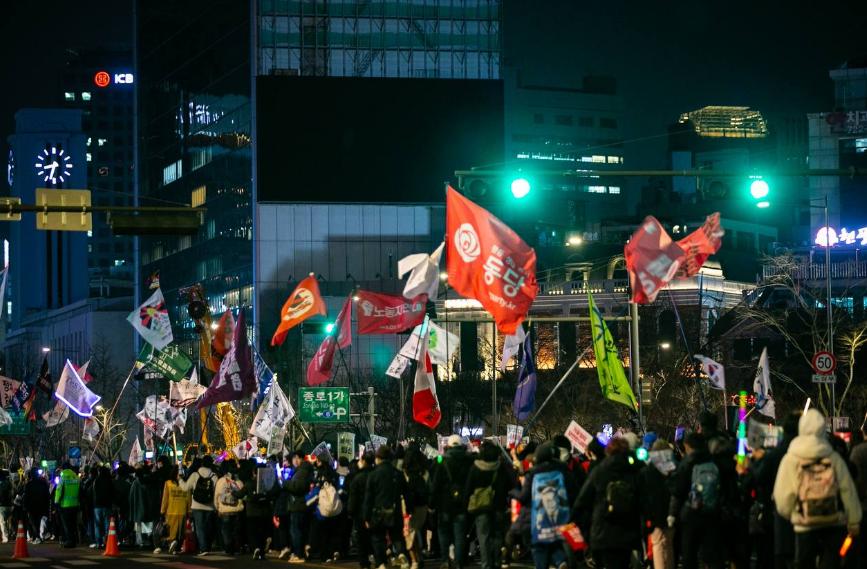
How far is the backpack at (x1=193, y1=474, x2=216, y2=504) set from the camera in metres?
26.9

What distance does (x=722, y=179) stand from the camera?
75.5ft

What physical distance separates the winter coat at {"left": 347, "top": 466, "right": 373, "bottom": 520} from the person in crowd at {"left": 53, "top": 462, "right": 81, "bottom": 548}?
1132 centimetres

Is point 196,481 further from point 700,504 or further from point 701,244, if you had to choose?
point 700,504

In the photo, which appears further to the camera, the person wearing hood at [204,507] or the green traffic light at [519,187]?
the person wearing hood at [204,507]

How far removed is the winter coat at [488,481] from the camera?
19094 mm

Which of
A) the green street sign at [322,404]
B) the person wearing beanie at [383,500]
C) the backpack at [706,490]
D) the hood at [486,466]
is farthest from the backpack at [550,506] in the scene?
the green street sign at [322,404]

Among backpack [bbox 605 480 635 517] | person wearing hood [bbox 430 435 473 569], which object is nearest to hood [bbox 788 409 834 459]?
backpack [bbox 605 480 635 517]

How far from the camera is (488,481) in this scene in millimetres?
19109

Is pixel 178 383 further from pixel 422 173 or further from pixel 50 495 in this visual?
pixel 422 173

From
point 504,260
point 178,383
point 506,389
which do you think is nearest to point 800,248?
point 506,389

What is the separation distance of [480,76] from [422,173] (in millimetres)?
8247

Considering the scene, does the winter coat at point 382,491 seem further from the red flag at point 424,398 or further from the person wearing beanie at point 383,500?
the red flag at point 424,398

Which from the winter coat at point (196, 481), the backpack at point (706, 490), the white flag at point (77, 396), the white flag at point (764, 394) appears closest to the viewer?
the backpack at point (706, 490)

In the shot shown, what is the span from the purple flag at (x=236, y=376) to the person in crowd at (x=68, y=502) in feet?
17.3
